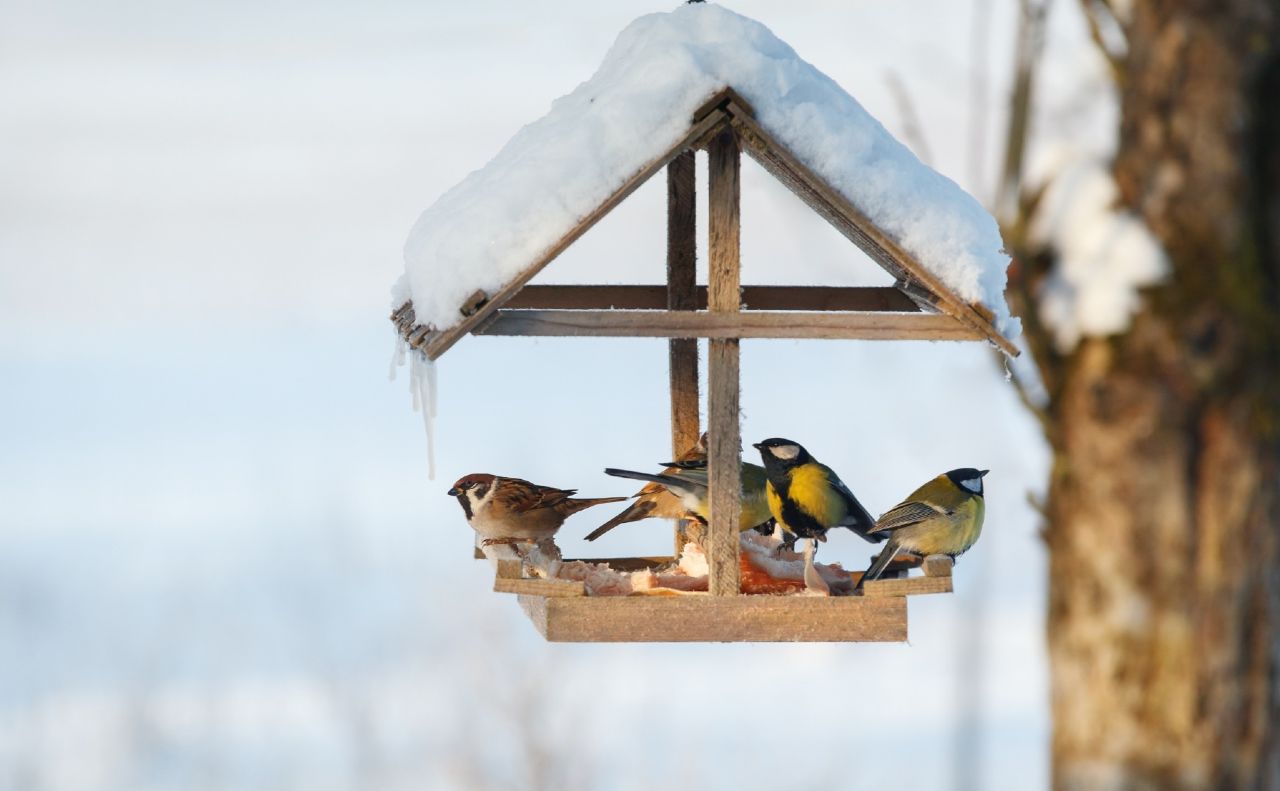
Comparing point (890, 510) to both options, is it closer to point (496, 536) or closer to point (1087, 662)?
point (496, 536)

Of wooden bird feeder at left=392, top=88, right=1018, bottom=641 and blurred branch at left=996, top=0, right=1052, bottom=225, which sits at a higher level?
blurred branch at left=996, top=0, right=1052, bottom=225

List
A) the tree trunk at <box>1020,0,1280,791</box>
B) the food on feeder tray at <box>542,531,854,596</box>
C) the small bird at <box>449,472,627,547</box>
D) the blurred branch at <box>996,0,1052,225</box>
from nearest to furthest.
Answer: the tree trunk at <box>1020,0,1280,791</box>
the blurred branch at <box>996,0,1052,225</box>
the food on feeder tray at <box>542,531,854,596</box>
the small bird at <box>449,472,627,547</box>

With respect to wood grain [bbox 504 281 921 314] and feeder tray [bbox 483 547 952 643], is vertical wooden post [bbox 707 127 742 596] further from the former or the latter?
wood grain [bbox 504 281 921 314]

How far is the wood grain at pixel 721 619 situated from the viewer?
4.04m

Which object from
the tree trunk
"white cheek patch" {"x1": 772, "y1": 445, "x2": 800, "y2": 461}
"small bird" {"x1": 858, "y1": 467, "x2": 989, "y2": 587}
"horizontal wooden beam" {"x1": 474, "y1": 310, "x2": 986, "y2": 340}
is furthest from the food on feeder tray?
the tree trunk

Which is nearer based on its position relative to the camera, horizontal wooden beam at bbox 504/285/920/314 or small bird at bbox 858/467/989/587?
small bird at bbox 858/467/989/587

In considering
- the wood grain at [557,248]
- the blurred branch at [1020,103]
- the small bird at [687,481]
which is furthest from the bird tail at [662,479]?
the blurred branch at [1020,103]

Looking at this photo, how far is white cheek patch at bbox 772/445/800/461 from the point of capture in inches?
183

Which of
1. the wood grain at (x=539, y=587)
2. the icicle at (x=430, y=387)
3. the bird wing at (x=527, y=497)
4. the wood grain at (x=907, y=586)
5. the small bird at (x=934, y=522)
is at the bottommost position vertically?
the wood grain at (x=907, y=586)

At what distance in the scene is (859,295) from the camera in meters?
5.12

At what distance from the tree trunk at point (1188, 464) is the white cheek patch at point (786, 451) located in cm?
165

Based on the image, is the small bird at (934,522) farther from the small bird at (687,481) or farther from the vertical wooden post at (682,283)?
the vertical wooden post at (682,283)

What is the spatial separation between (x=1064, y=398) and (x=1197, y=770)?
78 cm

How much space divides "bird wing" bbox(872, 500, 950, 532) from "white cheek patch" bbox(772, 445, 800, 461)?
1.10 ft
